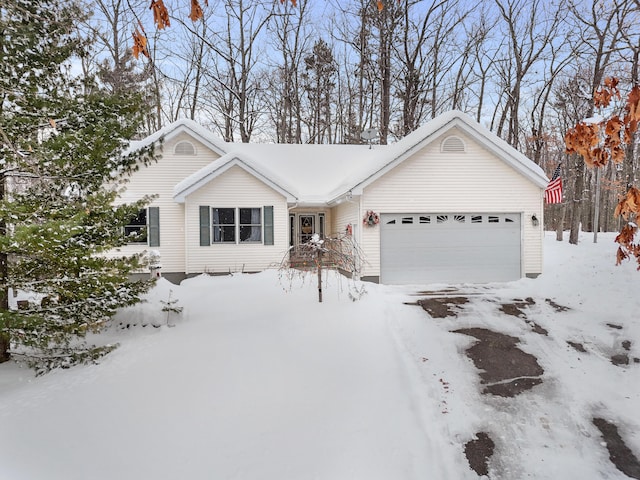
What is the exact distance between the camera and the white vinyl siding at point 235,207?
13070 millimetres

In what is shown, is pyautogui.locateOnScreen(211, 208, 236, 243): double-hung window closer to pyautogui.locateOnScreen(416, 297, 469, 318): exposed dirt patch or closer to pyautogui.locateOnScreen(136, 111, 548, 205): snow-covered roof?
pyautogui.locateOnScreen(136, 111, 548, 205): snow-covered roof

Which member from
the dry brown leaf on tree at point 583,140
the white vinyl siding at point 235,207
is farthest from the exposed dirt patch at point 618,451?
the white vinyl siding at point 235,207

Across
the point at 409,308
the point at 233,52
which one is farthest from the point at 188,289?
the point at 233,52

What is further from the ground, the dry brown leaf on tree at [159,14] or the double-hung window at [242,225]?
the dry brown leaf on tree at [159,14]

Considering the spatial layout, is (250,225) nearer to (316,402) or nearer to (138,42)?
A: (316,402)

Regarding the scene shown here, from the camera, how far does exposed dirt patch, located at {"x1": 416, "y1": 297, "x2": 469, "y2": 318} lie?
8607 mm

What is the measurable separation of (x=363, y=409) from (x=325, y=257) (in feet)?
15.9

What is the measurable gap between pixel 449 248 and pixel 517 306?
3.63 meters

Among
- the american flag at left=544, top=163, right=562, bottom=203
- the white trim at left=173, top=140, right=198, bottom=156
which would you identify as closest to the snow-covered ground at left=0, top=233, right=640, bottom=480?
the american flag at left=544, top=163, right=562, bottom=203

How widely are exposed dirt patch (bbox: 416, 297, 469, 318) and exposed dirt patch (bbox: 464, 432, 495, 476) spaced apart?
160 inches

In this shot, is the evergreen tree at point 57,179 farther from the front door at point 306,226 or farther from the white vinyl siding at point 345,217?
the front door at point 306,226

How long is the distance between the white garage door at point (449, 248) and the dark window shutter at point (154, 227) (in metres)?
7.44

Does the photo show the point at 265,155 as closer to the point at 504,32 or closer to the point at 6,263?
the point at 6,263

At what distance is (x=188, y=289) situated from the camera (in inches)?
435
